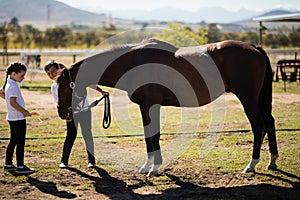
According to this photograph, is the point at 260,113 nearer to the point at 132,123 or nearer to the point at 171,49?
the point at 171,49

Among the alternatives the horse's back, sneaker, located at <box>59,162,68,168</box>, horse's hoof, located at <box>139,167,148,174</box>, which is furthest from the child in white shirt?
the horse's back

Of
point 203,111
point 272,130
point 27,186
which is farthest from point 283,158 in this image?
point 203,111

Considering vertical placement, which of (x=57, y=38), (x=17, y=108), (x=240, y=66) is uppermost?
(x=57, y=38)

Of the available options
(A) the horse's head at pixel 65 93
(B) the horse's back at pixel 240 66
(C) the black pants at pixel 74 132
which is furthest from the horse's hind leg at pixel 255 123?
(A) the horse's head at pixel 65 93

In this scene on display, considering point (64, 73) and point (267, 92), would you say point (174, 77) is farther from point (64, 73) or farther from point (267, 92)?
point (64, 73)

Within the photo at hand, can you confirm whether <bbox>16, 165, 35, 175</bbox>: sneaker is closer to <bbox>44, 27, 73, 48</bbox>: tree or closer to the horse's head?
the horse's head

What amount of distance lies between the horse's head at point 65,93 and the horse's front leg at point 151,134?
3.50ft

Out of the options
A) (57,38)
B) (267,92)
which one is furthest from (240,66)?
(57,38)

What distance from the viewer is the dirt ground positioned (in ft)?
17.4

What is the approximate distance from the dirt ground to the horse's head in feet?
3.00

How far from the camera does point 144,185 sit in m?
5.73

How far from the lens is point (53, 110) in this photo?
41.5ft

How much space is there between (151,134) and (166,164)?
2.16 ft

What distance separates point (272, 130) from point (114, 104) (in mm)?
8028
